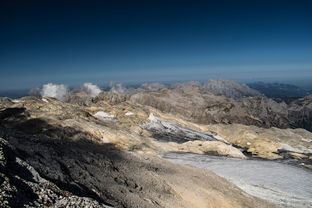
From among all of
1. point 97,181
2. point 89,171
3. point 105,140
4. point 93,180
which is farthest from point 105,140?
point 93,180

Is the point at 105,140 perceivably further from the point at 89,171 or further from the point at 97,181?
the point at 97,181

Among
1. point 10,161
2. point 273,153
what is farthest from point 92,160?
point 273,153

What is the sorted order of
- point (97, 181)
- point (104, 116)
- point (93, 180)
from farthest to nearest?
point (104, 116) < point (97, 181) < point (93, 180)

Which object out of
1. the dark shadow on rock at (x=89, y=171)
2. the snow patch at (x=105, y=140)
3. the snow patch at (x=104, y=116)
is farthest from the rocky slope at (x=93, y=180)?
the snow patch at (x=104, y=116)

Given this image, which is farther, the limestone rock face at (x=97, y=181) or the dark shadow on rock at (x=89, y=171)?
the dark shadow on rock at (x=89, y=171)

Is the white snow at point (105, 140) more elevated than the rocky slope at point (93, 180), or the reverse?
the rocky slope at point (93, 180)

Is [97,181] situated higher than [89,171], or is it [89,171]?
[89,171]

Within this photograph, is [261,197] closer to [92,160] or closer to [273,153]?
[92,160]

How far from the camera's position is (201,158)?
6650cm

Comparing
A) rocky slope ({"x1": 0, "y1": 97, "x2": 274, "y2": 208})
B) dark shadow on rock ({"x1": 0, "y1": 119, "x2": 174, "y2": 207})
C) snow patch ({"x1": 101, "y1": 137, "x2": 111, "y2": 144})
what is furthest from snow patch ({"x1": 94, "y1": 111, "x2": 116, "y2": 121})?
dark shadow on rock ({"x1": 0, "y1": 119, "x2": 174, "y2": 207})

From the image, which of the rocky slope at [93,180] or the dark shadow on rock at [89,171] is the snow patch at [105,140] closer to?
the rocky slope at [93,180]

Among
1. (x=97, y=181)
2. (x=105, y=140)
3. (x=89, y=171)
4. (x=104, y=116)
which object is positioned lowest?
(x=105, y=140)

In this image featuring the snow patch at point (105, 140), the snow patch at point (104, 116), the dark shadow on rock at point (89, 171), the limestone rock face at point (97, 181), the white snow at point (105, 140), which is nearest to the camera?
the limestone rock face at point (97, 181)

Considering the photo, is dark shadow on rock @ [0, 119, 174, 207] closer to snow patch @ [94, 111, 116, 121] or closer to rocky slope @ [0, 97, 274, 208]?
rocky slope @ [0, 97, 274, 208]
